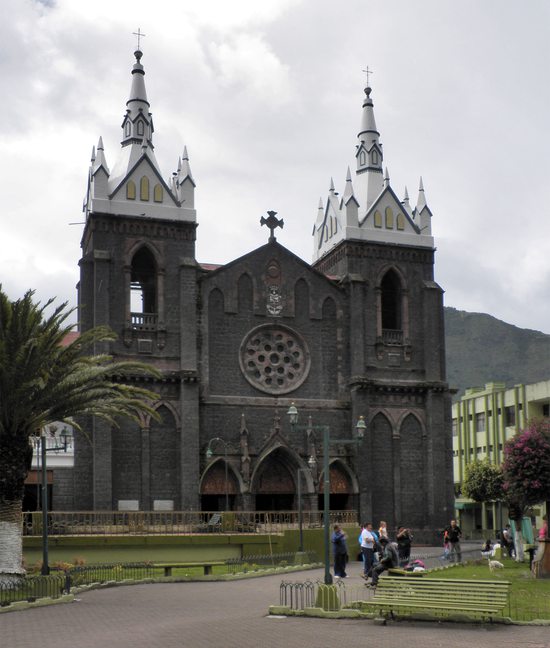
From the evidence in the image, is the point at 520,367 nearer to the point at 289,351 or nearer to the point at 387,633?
the point at 289,351

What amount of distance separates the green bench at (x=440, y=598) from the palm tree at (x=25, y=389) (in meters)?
13.0

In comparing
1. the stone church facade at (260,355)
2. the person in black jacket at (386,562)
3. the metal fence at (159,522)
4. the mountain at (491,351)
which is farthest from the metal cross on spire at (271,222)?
the mountain at (491,351)

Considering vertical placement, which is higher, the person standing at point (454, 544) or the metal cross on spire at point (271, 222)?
the metal cross on spire at point (271, 222)

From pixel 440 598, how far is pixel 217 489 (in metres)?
30.5

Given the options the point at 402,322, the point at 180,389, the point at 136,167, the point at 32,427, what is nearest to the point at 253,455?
the point at 180,389

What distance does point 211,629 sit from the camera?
65.3 ft

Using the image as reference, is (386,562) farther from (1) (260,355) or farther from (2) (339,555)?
(1) (260,355)

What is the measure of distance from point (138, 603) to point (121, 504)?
22.9 meters

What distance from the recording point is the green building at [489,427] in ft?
258

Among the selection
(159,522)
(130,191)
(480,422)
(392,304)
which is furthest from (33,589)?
(480,422)

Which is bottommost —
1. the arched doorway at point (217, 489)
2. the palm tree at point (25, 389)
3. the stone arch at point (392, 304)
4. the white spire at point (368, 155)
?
the arched doorway at point (217, 489)

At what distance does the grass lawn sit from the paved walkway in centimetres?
203

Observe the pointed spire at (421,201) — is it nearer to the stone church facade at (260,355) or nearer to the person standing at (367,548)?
the stone church facade at (260,355)

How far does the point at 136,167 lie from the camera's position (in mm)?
52094
